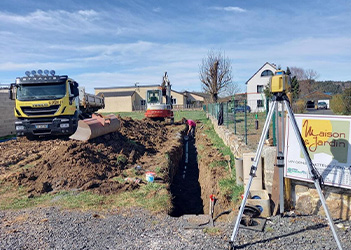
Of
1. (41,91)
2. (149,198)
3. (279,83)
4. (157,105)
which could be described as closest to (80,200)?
(149,198)

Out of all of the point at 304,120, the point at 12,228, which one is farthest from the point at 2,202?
the point at 304,120

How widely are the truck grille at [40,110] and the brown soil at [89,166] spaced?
1.20 m

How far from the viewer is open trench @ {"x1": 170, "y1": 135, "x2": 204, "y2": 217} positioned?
25.0 feet

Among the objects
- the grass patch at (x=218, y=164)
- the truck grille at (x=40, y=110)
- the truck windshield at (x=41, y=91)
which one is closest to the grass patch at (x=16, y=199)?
the grass patch at (x=218, y=164)

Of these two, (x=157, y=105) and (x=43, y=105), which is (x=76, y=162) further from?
(x=157, y=105)

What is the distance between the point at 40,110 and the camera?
12102mm

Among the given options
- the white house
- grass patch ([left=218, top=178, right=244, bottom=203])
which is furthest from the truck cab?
the white house

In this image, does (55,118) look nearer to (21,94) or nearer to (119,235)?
(21,94)

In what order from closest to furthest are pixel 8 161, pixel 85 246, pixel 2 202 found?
pixel 85 246, pixel 2 202, pixel 8 161

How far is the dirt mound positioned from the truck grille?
1191mm

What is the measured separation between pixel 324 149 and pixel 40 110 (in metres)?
11.0

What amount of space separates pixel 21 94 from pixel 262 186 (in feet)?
35.5

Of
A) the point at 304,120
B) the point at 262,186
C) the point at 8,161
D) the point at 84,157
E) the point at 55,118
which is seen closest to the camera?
the point at 304,120

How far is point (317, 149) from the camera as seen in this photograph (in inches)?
185
